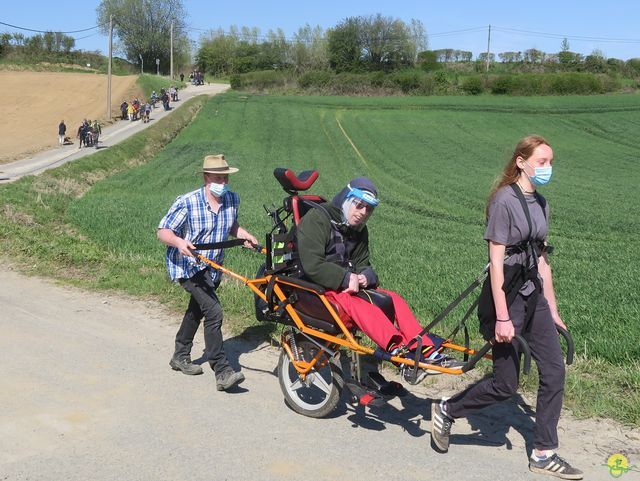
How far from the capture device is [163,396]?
527 centimetres

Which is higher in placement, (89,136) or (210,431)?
(89,136)

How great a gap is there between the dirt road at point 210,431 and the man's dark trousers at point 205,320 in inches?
9.3

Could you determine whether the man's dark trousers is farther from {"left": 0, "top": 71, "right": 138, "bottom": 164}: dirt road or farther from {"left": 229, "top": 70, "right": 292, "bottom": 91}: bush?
{"left": 229, "top": 70, "right": 292, "bottom": 91}: bush

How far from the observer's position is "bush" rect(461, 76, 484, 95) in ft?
237

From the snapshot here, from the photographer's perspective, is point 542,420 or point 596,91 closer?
point 542,420

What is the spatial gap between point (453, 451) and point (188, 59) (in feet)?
374

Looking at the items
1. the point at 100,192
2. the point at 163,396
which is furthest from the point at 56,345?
the point at 100,192

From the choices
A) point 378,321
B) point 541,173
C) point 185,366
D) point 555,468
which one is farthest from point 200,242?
point 555,468

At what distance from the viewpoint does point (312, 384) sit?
17.4ft

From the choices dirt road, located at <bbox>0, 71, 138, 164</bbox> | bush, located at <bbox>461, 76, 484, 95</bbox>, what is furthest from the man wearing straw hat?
bush, located at <bbox>461, 76, 484, 95</bbox>

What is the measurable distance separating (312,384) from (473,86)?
71.3 meters

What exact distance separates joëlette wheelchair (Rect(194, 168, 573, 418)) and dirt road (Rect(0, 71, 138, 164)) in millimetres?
32008

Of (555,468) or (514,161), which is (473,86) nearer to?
(514,161)

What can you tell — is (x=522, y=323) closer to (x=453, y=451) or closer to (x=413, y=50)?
(x=453, y=451)
